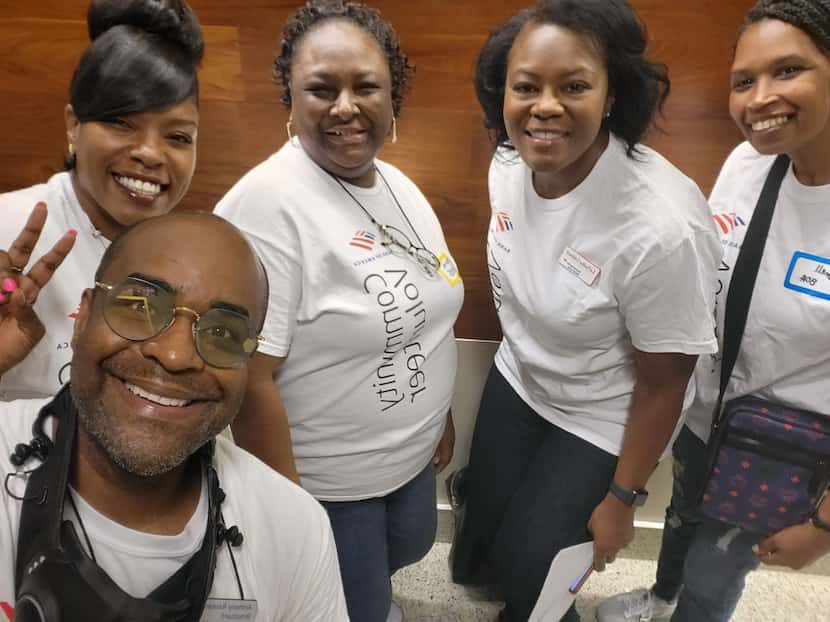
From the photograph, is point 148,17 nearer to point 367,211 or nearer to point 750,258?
point 367,211

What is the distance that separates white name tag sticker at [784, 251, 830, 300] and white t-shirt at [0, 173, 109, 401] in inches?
59.0

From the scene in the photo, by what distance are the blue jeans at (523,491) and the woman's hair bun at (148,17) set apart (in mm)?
1244

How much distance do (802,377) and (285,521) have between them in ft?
3.87

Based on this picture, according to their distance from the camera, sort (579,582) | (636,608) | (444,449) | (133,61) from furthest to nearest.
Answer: (636,608)
(444,449)
(579,582)
(133,61)

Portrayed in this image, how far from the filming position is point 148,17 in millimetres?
1207

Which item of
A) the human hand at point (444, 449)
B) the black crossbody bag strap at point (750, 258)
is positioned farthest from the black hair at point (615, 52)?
the human hand at point (444, 449)

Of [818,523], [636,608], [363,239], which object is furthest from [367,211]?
[636,608]

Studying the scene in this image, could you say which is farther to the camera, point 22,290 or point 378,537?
point 378,537

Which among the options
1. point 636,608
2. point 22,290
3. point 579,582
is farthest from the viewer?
point 636,608

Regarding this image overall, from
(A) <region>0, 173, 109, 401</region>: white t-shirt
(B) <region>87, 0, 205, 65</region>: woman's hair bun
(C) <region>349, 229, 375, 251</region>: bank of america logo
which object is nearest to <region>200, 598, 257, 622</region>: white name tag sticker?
(A) <region>0, 173, 109, 401</region>: white t-shirt

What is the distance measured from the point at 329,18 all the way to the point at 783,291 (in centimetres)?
118

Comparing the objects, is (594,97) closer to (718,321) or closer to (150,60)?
(718,321)

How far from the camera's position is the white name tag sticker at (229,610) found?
3.08ft

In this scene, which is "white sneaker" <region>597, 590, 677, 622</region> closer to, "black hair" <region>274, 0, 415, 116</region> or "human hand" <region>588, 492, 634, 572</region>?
"human hand" <region>588, 492, 634, 572</region>
